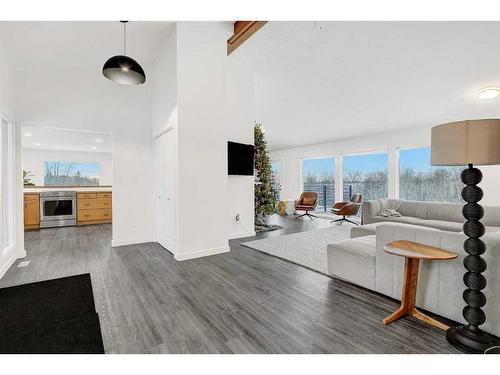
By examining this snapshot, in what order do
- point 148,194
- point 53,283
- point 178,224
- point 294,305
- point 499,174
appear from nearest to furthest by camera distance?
point 294,305 < point 53,283 < point 178,224 < point 148,194 < point 499,174

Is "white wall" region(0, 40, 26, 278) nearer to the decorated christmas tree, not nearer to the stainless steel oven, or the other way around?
the stainless steel oven

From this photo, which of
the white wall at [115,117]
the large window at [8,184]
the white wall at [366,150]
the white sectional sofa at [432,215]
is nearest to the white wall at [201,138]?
the white wall at [115,117]

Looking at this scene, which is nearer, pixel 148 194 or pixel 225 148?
pixel 225 148

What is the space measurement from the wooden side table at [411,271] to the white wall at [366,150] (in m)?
5.20

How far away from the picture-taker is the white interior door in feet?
12.6

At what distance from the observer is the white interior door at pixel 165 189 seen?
12.6 ft

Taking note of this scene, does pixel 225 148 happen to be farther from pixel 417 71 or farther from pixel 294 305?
pixel 417 71

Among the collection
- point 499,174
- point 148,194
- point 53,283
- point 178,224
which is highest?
point 499,174

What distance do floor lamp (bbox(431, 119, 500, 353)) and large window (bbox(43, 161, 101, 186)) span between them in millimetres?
9024

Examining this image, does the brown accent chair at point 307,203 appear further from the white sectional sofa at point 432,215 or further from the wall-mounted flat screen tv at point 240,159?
the wall-mounted flat screen tv at point 240,159

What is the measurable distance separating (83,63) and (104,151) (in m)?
4.51
